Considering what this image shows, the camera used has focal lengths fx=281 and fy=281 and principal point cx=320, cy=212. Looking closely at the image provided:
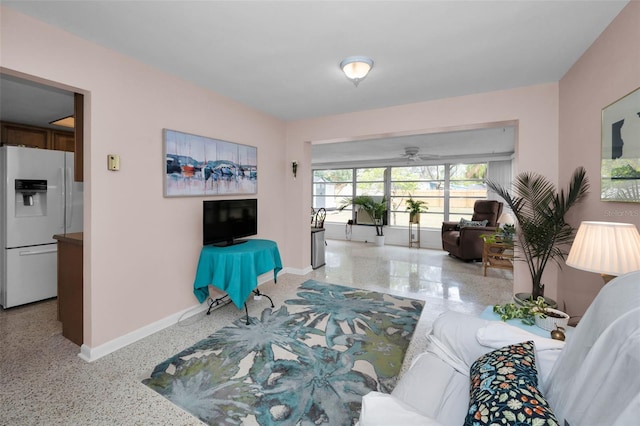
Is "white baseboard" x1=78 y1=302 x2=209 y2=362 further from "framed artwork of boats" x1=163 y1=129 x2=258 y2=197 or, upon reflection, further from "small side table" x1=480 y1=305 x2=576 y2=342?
"small side table" x1=480 y1=305 x2=576 y2=342

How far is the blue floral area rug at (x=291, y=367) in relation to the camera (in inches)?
66.7

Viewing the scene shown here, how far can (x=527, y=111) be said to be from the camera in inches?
119

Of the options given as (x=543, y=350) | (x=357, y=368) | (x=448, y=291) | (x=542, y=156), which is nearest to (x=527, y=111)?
(x=542, y=156)

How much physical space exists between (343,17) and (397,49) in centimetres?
63

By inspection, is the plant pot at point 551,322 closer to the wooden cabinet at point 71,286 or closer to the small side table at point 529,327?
the small side table at point 529,327

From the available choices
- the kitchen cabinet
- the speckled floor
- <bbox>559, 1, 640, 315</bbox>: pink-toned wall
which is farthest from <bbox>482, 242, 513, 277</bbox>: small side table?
the kitchen cabinet

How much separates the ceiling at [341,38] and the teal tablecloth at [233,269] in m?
1.76

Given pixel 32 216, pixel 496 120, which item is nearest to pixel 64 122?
pixel 32 216

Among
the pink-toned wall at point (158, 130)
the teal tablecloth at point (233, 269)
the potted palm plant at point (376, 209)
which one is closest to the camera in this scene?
the pink-toned wall at point (158, 130)

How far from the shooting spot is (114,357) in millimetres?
2236

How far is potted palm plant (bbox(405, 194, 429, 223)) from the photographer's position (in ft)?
24.0

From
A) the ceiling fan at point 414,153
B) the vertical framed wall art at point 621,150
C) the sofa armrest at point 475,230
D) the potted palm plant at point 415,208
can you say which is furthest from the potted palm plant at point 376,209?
the vertical framed wall art at point 621,150

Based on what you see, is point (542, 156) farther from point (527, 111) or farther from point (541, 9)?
point (541, 9)

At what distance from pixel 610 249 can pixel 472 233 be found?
13.7 ft
